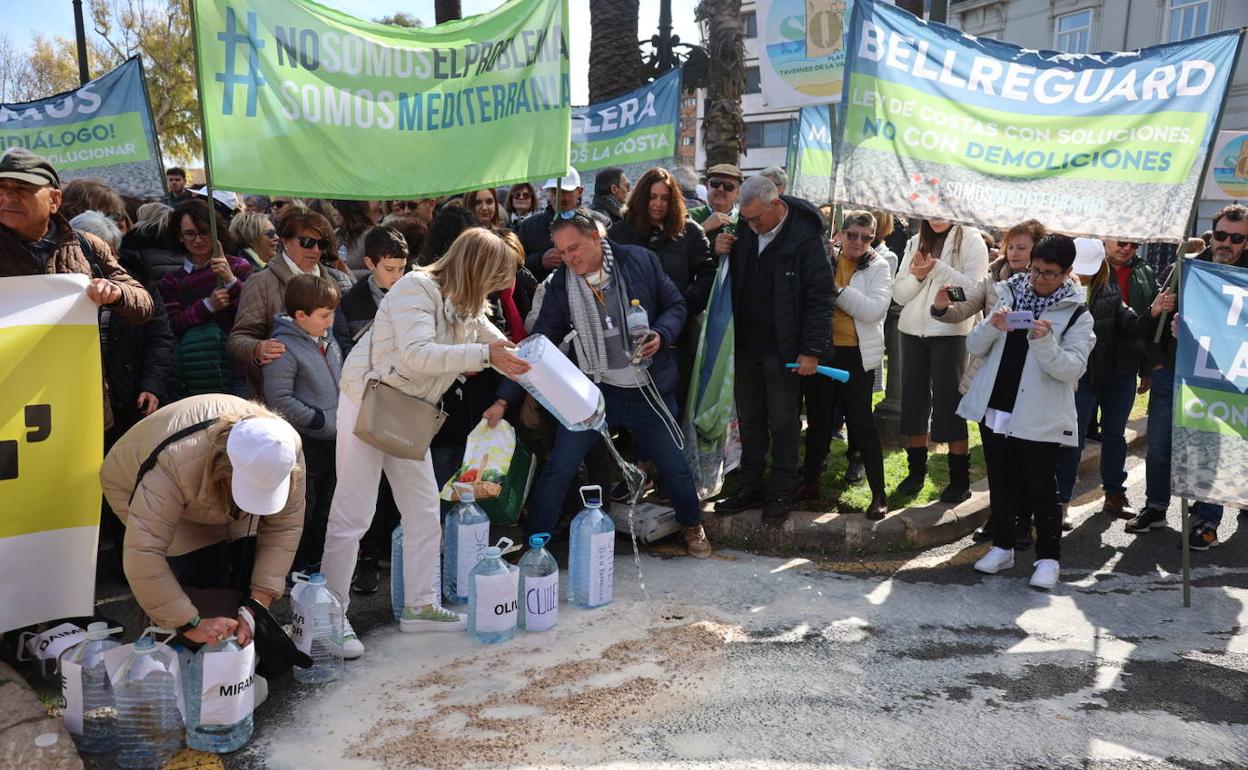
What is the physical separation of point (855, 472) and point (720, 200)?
83.4 inches

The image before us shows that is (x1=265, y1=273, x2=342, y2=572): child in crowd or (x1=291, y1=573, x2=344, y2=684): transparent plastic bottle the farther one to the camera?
(x1=265, y1=273, x2=342, y2=572): child in crowd

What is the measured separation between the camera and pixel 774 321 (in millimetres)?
5691

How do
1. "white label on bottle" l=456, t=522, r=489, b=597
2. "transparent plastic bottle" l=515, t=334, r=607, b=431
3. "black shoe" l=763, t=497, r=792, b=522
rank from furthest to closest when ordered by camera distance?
"black shoe" l=763, t=497, r=792, b=522
"white label on bottle" l=456, t=522, r=489, b=597
"transparent plastic bottle" l=515, t=334, r=607, b=431

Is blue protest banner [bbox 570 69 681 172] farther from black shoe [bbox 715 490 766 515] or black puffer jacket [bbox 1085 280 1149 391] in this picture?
black puffer jacket [bbox 1085 280 1149 391]

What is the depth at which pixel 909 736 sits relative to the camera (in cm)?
350

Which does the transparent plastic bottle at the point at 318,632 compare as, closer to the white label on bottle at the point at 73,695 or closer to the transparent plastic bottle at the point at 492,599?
the transparent plastic bottle at the point at 492,599

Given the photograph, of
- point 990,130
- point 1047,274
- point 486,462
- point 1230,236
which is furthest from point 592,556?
point 1230,236

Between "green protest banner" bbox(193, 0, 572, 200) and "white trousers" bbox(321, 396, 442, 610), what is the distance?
50.9 inches

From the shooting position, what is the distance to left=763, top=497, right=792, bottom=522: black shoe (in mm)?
5684

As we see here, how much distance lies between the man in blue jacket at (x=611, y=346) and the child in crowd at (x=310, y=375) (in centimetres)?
84

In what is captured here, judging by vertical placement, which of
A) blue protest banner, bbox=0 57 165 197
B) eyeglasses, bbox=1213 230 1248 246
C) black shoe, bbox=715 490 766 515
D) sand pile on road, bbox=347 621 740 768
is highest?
blue protest banner, bbox=0 57 165 197

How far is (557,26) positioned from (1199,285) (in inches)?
150

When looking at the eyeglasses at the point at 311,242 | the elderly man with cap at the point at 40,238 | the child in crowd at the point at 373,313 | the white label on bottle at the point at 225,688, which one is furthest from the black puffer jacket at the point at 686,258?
the white label on bottle at the point at 225,688

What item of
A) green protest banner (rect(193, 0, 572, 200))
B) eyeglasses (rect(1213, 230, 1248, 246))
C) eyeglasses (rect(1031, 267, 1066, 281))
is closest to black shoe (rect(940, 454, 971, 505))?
eyeglasses (rect(1031, 267, 1066, 281))
